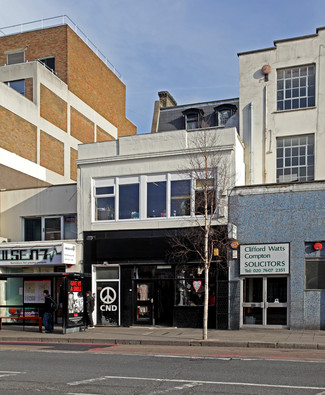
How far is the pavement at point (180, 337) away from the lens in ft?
48.7

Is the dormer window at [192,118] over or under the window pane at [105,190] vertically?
over

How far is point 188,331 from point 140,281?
11.0ft

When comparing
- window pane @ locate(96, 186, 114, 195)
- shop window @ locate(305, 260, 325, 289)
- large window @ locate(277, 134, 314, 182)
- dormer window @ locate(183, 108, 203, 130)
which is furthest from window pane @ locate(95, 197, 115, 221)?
shop window @ locate(305, 260, 325, 289)

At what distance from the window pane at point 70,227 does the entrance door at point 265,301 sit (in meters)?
8.43

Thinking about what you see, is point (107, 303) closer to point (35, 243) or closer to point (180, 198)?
point (35, 243)

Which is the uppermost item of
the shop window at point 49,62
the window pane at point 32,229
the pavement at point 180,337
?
the shop window at point 49,62

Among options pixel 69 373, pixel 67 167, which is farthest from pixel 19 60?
pixel 69 373

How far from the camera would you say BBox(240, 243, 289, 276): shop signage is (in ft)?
61.5

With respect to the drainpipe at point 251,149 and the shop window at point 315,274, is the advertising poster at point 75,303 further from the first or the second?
the drainpipe at point 251,149

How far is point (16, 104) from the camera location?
2870 cm

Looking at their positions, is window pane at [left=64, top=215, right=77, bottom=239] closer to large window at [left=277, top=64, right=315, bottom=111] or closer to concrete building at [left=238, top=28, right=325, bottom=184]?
concrete building at [left=238, top=28, right=325, bottom=184]

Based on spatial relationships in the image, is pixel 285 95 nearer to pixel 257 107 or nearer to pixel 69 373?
pixel 257 107

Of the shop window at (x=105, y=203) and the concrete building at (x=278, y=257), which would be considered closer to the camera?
the concrete building at (x=278, y=257)

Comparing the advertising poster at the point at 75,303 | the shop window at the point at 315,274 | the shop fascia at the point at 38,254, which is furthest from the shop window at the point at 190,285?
the shop fascia at the point at 38,254
